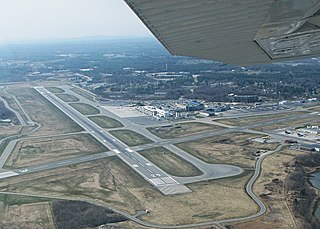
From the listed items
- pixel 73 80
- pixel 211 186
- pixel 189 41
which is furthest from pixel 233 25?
pixel 73 80

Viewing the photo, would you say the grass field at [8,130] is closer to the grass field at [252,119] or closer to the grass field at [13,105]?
A: the grass field at [13,105]

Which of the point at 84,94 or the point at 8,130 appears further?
the point at 84,94

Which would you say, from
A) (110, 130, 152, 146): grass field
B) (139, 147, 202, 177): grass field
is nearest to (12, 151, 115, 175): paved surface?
(139, 147, 202, 177): grass field

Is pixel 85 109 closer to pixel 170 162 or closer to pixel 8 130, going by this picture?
pixel 8 130

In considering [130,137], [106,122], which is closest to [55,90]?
[106,122]

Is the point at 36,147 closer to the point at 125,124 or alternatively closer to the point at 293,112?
the point at 125,124

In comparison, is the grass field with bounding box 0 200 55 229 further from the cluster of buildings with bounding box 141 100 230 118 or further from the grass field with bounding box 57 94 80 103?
the grass field with bounding box 57 94 80 103
